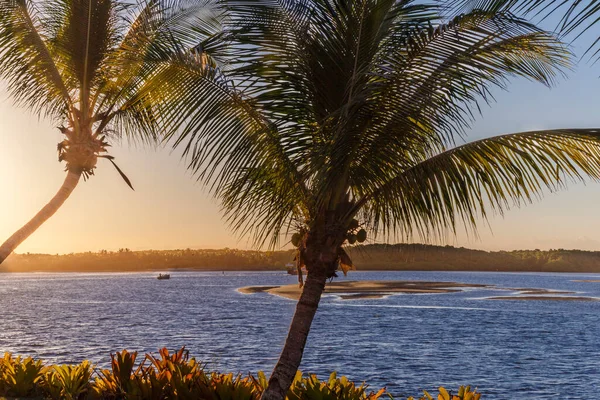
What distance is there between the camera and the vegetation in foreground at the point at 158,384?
408 inches

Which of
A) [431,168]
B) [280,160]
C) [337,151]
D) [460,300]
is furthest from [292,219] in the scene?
[460,300]

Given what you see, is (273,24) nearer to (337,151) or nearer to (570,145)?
(337,151)

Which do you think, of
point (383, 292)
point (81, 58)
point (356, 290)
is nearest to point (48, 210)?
point (81, 58)

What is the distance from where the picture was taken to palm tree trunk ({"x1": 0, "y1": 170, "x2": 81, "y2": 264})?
13.5 meters

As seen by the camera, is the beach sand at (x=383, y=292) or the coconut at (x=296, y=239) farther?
the beach sand at (x=383, y=292)

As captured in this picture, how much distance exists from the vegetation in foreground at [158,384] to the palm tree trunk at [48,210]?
254 centimetres

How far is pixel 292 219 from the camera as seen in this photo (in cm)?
1023

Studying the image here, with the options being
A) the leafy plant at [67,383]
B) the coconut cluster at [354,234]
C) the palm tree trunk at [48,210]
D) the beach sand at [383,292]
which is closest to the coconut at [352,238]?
the coconut cluster at [354,234]

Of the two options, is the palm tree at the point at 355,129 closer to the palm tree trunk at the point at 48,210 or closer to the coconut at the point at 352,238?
the coconut at the point at 352,238

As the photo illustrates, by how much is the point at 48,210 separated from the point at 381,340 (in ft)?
130

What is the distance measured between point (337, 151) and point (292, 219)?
5.79 ft

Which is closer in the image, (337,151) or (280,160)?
(337,151)

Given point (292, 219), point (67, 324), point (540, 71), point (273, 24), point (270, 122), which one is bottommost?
point (67, 324)

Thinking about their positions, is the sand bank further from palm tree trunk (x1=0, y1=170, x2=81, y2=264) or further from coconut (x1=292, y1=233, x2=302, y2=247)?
coconut (x1=292, y1=233, x2=302, y2=247)
